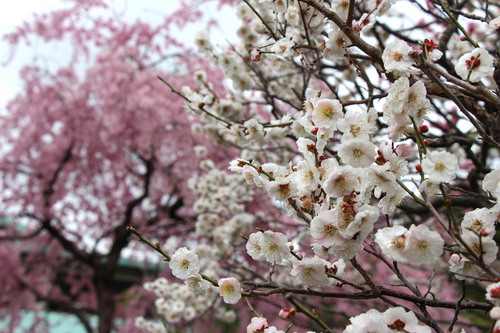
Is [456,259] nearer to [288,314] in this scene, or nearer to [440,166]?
[440,166]

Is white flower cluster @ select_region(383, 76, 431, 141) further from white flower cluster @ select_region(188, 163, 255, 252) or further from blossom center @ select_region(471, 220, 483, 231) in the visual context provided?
white flower cluster @ select_region(188, 163, 255, 252)

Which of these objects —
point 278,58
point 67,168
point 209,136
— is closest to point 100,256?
point 67,168

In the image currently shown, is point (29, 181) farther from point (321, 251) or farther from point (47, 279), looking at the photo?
point (321, 251)

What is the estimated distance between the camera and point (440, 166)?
0.88 m

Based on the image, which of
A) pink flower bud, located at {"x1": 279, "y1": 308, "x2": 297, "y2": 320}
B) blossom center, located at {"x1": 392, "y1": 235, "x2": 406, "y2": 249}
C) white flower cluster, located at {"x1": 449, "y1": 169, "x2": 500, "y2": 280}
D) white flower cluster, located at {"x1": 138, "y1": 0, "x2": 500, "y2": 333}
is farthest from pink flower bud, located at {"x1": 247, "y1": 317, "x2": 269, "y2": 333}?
white flower cluster, located at {"x1": 449, "y1": 169, "x2": 500, "y2": 280}

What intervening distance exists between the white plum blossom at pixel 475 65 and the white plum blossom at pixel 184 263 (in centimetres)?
114

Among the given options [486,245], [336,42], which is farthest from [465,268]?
[336,42]

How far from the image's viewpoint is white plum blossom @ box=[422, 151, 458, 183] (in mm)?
854

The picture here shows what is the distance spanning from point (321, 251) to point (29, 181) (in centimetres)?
691

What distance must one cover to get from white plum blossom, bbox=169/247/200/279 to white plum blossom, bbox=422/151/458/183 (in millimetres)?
775

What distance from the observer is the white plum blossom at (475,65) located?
1083 millimetres

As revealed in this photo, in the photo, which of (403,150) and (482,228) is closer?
(482,228)

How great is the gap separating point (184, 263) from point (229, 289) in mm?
183

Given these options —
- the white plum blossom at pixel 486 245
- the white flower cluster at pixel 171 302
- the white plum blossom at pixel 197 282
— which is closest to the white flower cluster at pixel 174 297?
the white flower cluster at pixel 171 302
